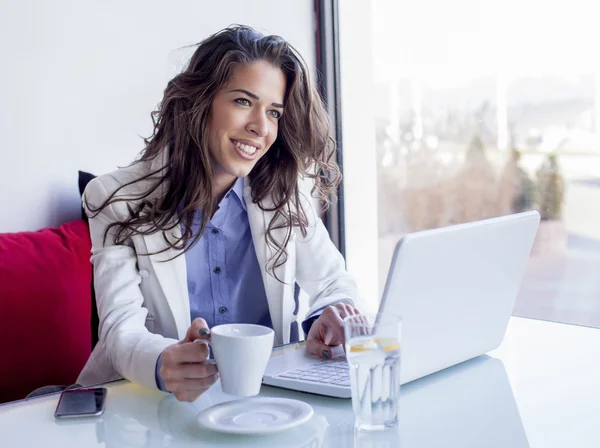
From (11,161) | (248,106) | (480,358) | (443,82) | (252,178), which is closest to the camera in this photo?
(480,358)

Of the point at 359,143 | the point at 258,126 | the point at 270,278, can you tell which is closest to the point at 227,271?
the point at 270,278

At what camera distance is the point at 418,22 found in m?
2.68

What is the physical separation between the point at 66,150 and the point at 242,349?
132cm

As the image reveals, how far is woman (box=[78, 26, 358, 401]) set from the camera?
150cm

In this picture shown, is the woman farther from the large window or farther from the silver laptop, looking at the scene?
the large window

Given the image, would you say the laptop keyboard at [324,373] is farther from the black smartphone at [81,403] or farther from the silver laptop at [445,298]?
the black smartphone at [81,403]

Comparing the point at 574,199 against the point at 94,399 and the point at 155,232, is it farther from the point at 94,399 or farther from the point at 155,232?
the point at 94,399

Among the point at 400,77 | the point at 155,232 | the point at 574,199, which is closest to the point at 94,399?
the point at 155,232

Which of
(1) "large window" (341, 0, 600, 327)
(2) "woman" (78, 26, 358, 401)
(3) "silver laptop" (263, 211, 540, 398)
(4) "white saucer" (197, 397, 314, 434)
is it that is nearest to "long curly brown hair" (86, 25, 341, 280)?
(2) "woman" (78, 26, 358, 401)

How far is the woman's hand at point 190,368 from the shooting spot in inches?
38.3

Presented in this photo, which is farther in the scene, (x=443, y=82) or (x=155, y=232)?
(x=443, y=82)

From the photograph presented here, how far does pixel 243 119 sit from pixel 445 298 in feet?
2.33

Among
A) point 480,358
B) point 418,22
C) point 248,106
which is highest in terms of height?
point 418,22

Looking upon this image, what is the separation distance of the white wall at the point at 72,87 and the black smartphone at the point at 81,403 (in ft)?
3.21
